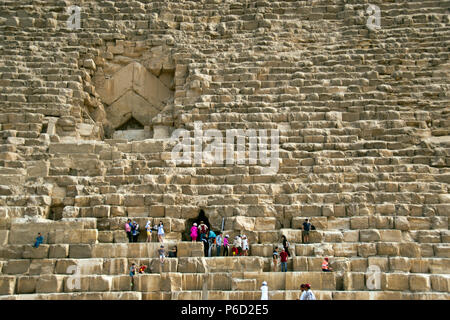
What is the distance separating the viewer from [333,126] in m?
13.3

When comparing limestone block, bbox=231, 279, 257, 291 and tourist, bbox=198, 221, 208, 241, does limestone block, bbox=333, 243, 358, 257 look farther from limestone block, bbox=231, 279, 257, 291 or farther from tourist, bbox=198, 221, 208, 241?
tourist, bbox=198, 221, 208, 241

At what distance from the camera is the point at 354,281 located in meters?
9.84

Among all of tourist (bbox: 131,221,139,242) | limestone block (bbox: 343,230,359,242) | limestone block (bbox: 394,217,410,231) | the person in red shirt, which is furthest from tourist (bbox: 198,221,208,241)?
limestone block (bbox: 394,217,410,231)

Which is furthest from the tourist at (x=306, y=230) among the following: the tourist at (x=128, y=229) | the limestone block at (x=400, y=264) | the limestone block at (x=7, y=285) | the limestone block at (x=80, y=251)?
the limestone block at (x=7, y=285)

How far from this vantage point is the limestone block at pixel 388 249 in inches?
412

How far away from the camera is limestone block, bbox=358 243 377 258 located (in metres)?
10.5

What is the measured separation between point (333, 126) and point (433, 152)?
2107mm

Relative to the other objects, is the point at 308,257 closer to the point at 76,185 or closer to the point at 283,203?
the point at 283,203

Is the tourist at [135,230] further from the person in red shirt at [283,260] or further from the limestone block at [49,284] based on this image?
the person in red shirt at [283,260]

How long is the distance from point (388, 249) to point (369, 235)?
47 cm

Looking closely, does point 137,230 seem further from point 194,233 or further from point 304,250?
point 304,250

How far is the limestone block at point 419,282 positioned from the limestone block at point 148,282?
399cm

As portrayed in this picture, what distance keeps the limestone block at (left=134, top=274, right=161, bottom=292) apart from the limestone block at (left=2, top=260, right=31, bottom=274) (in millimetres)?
2047
